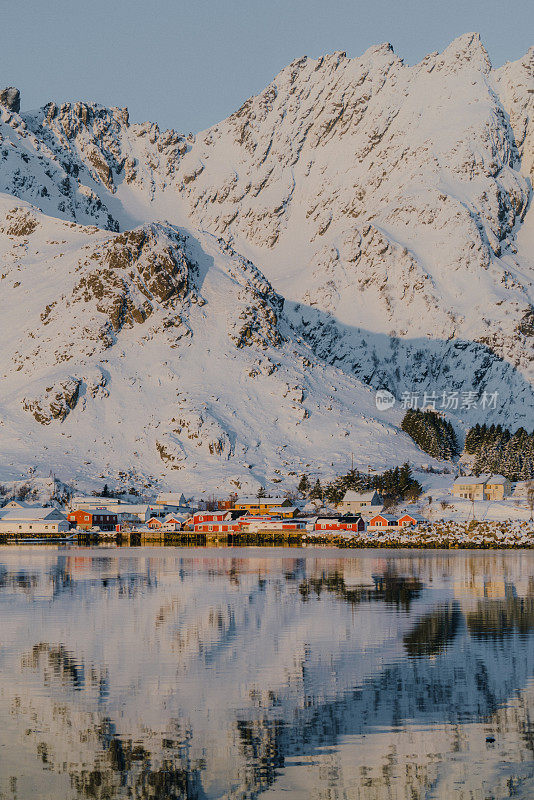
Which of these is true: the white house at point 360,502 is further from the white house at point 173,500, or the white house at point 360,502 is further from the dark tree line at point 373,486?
the white house at point 173,500

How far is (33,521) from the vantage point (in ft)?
A: 571

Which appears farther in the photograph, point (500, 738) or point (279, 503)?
point (279, 503)

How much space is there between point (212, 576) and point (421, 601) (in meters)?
26.7

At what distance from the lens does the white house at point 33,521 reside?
17238 centimetres

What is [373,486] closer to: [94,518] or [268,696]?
[94,518]

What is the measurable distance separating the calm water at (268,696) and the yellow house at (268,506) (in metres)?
115

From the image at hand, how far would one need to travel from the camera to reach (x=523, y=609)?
167 ft

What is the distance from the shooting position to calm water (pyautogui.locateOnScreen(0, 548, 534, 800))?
22078mm

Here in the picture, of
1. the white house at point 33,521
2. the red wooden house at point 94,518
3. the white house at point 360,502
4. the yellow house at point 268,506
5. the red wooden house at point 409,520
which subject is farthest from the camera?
the red wooden house at point 94,518

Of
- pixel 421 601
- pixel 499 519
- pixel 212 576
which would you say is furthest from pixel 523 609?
pixel 499 519

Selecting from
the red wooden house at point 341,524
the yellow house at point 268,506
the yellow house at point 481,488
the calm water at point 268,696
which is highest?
the yellow house at point 481,488

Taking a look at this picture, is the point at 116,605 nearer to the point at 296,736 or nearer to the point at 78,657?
the point at 78,657

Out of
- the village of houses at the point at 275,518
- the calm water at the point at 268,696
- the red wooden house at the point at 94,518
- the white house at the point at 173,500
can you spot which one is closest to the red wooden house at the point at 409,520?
the village of houses at the point at 275,518

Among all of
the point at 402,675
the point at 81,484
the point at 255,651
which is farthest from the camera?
the point at 81,484
